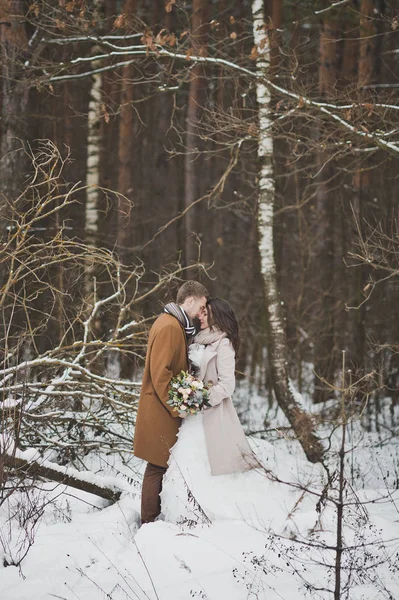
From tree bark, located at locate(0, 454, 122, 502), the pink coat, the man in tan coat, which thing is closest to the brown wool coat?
the man in tan coat

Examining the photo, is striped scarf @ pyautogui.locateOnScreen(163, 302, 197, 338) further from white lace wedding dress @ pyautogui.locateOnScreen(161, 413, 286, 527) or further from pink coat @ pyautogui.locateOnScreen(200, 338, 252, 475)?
white lace wedding dress @ pyautogui.locateOnScreen(161, 413, 286, 527)

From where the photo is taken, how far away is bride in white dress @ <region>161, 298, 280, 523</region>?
5.14 metres

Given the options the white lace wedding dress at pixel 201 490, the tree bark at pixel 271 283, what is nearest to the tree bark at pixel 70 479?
the white lace wedding dress at pixel 201 490

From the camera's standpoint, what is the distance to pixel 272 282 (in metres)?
8.92

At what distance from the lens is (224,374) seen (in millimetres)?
5383

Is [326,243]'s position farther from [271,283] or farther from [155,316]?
[155,316]

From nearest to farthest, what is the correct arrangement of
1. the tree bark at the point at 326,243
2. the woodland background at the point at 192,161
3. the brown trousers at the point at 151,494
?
the brown trousers at the point at 151,494 < the woodland background at the point at 192,161 < the tree bark at the point at 326,243

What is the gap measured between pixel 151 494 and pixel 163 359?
1201mm

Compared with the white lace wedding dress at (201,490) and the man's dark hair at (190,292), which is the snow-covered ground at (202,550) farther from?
the man's dark hair at (190,292)

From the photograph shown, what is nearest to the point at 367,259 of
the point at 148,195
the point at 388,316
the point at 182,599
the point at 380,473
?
the point at 380,473

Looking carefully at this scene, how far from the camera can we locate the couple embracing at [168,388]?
529 centimetres

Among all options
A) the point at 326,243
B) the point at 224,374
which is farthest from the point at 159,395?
the point at 326,243

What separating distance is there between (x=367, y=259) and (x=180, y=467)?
286 centimetres

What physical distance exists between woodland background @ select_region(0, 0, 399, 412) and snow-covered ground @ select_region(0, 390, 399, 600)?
151cm
